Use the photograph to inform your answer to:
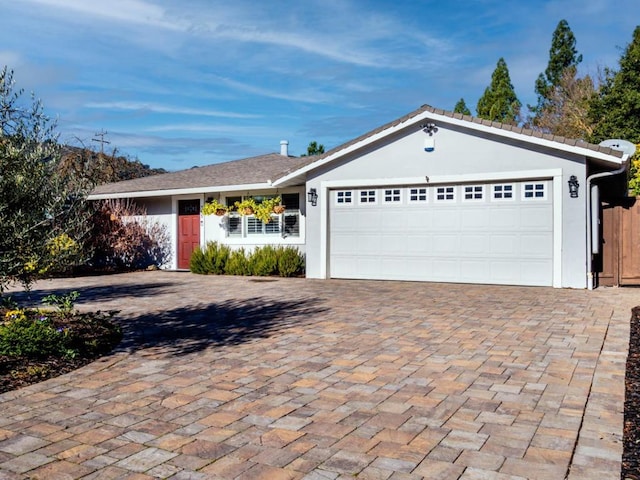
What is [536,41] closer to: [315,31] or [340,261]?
[315,31]

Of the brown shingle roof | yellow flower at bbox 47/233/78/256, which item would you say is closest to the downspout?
the brown shingle roof

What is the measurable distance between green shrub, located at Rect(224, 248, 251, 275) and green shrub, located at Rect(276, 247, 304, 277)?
1084 millimetres

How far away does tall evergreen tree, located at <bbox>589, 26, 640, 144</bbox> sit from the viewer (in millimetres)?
20359

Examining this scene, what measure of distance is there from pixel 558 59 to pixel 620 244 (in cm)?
2307

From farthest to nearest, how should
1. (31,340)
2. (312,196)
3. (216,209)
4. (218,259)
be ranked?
(216,209) < (218,259) < (312,196) < (31,340)

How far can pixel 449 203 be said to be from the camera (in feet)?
42.7

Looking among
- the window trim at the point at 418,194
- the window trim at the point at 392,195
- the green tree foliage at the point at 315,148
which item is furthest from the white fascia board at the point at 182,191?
the green tree foliage at the point at 315,148

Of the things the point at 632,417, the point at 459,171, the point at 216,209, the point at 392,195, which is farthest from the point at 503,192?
the point at 632,417

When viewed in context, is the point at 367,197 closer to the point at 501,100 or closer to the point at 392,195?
the point at 392,195

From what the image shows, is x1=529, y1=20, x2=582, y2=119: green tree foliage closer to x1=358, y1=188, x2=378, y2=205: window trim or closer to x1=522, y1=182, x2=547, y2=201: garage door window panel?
x1=358, y1=188, x2=378, y2=205: window trim

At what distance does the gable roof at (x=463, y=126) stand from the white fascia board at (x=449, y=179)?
553 mm

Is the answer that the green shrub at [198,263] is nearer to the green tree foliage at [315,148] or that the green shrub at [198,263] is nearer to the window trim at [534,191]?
the window trim at [534,191]

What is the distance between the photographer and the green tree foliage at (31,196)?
507 cm

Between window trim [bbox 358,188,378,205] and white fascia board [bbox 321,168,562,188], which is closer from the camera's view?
white fascia board [bbox 321,168,562,188]
